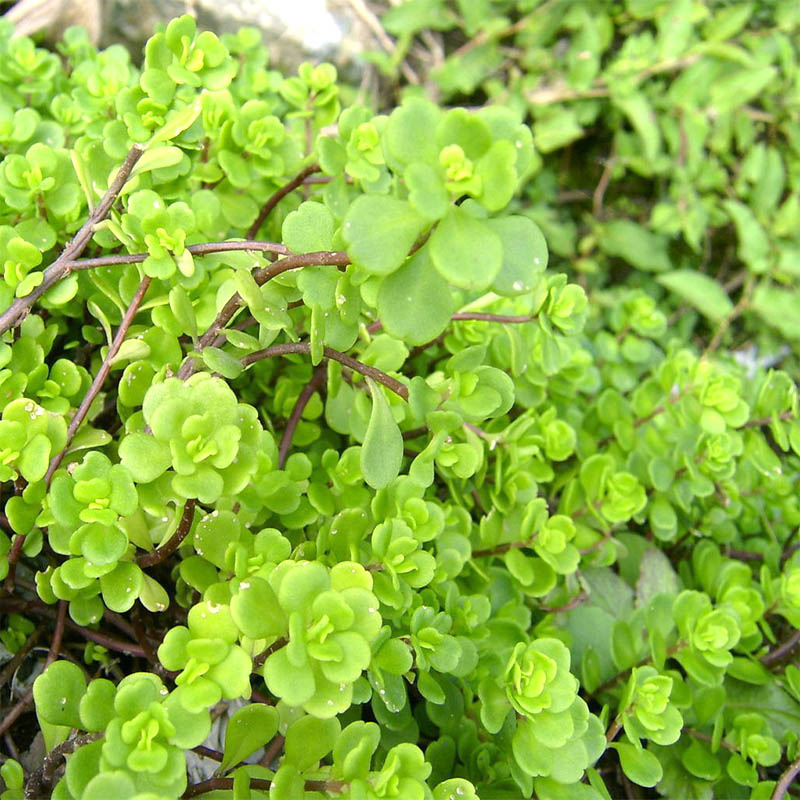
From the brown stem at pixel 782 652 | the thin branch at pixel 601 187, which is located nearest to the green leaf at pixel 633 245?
the thin branch at pixel 601 187

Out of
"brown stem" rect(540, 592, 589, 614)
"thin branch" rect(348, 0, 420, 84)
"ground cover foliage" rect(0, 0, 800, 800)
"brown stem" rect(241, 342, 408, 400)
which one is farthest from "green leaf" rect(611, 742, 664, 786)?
"thin branch" rect(348, 0, 420, 84)

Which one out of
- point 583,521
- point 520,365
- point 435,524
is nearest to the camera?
point 435,524

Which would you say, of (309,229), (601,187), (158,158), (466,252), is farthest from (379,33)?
(466,252)

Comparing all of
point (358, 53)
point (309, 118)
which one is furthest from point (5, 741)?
point (358, 53)

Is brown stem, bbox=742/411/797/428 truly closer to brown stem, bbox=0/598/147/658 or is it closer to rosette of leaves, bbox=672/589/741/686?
rosette of leaves, bbox=672/589/741/686

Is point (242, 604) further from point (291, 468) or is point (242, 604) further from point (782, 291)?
point (782, 291)

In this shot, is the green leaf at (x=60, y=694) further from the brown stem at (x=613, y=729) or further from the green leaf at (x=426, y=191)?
the brown stem at (x=613, y=729)

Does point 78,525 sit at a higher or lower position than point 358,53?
higher
